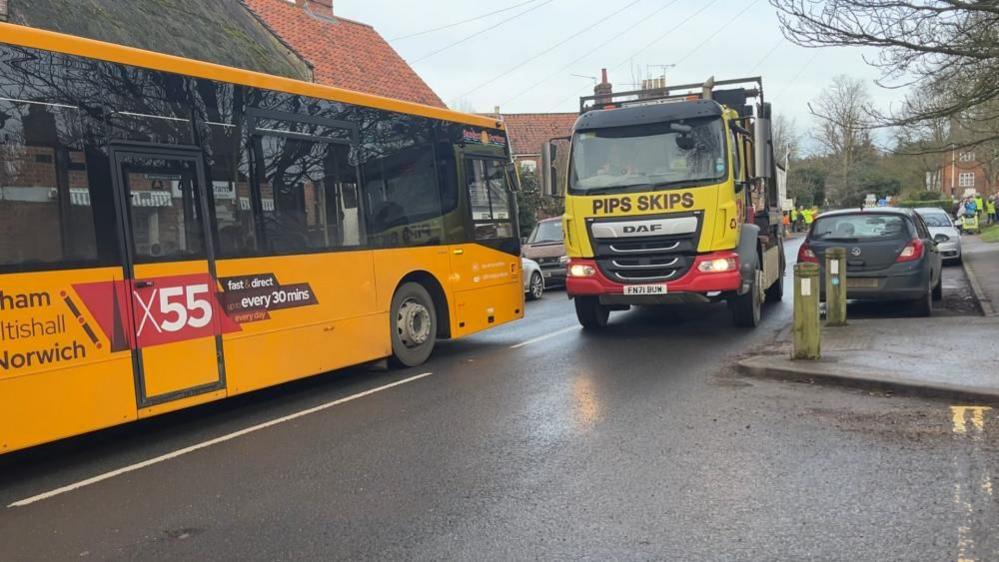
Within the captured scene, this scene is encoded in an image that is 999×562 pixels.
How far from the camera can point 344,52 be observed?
24281 millimetres

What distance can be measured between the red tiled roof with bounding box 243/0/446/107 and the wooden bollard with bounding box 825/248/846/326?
15.5 metres

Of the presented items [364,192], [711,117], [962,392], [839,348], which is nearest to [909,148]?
[711,117]

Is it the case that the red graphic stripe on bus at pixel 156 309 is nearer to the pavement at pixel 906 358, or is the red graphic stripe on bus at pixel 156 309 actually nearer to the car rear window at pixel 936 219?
the pavement at pixel 906 358

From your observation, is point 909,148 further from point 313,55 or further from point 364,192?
point 313,55

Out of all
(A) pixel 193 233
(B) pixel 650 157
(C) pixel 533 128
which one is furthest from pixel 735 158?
(C) pixel 533 128

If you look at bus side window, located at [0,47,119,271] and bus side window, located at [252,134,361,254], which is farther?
bus side window, located at [252,134,361,254]

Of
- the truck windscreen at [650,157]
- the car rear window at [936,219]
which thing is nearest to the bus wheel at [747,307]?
the truck windscreen at [650,157]

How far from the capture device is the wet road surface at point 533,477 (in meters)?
4.01

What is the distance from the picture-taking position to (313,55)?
2275 cm

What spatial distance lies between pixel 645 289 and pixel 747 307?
1736mm

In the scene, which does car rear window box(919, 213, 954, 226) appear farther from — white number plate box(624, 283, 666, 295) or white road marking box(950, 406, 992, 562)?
white road marking box(950, 406, 992, 562)

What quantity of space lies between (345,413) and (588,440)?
2.40 m

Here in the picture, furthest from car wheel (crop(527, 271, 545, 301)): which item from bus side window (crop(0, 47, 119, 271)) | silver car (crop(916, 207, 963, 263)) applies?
bus side window (crop(0, 47, 119, 271))

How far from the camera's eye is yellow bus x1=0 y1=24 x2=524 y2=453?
213 inches
